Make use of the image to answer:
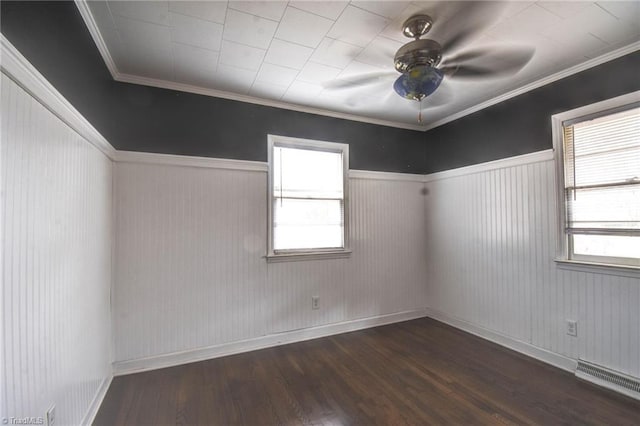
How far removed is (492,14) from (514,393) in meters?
2.75

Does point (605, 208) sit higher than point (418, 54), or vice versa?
point (418, 54)

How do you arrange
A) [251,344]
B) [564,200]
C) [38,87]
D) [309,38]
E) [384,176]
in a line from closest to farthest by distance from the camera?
1. [38,87]
2. [309,38]
3. [564,200]
4. [251,344]
5. [384,176]

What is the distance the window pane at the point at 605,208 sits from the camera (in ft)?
7.07

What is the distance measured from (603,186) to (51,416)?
397 centimetres

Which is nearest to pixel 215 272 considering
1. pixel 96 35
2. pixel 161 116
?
pixel 161 116

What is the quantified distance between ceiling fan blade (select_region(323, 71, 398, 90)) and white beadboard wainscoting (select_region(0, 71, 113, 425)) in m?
2.08

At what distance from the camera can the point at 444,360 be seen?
2.67 m

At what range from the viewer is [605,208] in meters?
2.30

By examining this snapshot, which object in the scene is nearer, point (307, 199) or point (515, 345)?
point (515, 345)

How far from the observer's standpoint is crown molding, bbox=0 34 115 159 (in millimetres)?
980

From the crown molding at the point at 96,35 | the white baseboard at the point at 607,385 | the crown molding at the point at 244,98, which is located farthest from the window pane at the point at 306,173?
the white baseboard at the point at 607,385

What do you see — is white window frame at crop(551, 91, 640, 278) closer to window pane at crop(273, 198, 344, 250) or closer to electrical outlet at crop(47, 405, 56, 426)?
window pane at crop(273, 198, 344, 250)

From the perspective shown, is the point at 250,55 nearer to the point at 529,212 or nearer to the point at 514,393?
the point at 529,212

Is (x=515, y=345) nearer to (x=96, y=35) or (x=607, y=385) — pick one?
(x=607, y=385)
